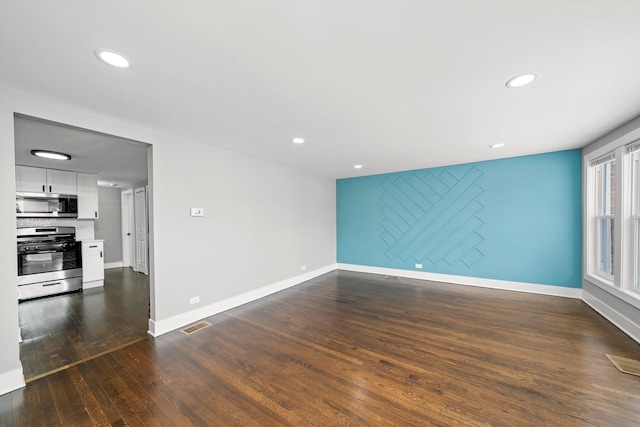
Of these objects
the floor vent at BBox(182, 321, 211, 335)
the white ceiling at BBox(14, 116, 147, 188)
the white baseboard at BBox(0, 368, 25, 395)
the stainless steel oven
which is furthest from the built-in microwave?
the floor vent at BBox(182, 321, 211, 335)

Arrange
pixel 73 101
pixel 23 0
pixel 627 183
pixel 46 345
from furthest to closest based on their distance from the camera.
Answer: pixel 627 183
pixel 46 345
pixel 73 101
pixel 23 0

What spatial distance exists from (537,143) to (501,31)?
10.3ft

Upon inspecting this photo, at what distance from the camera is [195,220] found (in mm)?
3268

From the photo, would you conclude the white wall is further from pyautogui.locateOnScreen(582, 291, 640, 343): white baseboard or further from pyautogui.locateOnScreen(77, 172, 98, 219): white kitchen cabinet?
pyautogui.locateOnScreen(582, 291, 640, 343): white baseboard

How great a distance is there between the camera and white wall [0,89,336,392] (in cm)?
193

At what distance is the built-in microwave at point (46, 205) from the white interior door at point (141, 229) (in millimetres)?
1297

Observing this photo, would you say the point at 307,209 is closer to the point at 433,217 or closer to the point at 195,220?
the point at 195,220

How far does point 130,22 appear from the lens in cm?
126

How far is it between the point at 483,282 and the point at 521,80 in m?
3.99

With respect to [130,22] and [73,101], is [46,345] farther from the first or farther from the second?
[130,22]

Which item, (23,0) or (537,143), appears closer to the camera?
(23,0)

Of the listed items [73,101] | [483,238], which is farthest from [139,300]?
[483,238]

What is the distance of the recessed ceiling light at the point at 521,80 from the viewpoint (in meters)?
1.81

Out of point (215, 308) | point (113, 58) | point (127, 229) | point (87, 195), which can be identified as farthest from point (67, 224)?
point (113, 58)
